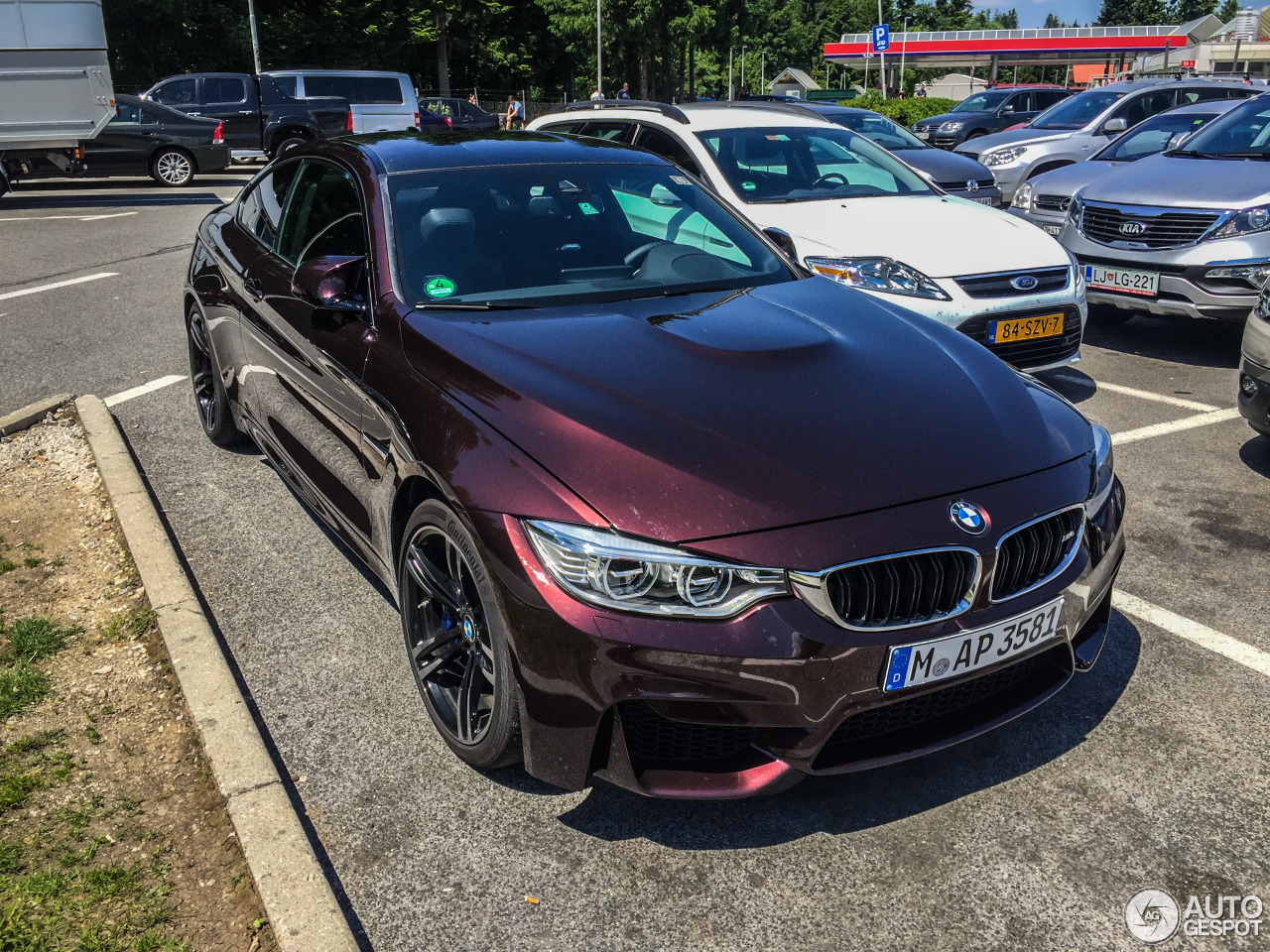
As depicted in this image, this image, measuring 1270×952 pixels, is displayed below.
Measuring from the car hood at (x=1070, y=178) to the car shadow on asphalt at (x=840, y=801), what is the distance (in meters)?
7.13

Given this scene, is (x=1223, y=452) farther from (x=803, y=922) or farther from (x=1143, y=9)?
(x=1143, y=9)

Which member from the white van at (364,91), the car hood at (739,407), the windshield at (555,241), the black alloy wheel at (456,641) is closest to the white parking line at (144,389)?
the windshield at (555,241)

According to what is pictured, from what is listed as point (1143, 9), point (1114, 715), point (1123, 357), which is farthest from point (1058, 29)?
point (1143, 9)

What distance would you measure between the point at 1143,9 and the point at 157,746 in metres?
193

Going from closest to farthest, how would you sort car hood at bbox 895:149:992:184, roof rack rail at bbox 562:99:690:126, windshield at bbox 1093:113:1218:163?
roof rack rail at bbox 562:99:690:126
windshield at bbox 1093:113:1218:163
car hood at bbox 895:149:992:184

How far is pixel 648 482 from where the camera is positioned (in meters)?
2.48

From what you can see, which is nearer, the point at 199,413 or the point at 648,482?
the point at 648,482

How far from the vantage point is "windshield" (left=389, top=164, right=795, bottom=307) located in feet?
11.5

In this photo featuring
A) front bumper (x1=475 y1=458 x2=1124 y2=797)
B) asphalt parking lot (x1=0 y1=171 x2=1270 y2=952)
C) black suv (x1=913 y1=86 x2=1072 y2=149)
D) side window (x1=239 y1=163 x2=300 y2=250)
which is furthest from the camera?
black suv (x1=913 y1=86 x2=1072 y2=149)

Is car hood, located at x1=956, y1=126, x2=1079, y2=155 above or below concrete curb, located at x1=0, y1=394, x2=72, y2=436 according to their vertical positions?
above

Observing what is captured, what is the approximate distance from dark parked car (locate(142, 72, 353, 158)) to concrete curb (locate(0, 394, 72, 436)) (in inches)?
631

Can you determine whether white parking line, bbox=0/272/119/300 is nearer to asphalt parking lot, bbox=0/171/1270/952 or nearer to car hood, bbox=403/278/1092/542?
asphalt parking lot, bbox=0/171/1270/952

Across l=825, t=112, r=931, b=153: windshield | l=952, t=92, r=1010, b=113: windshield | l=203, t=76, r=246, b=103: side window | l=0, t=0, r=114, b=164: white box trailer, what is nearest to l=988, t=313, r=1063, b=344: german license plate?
l=825, t=112, r=931, b=153: windshield

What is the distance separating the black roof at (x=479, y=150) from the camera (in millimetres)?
3926
